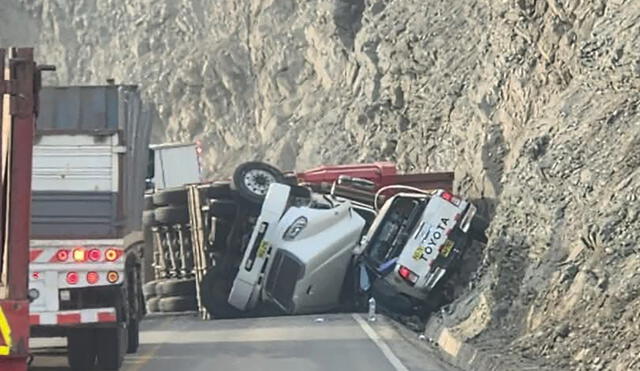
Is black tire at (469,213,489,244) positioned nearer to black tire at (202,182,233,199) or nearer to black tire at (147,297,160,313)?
black tire at (202,182,233,199)

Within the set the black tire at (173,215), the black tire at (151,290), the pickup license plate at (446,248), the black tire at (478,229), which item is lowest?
the black tire at (151,290)

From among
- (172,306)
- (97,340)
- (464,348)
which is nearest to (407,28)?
(172,306)

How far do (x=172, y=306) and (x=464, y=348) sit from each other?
11.5 meters

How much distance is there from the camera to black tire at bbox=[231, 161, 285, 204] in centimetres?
3036

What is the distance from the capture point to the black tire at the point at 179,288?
100 ft

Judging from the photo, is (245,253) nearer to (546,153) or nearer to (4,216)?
(546,153)

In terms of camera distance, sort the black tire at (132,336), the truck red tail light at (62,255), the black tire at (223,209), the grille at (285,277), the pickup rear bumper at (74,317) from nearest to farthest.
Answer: the pickup rear bumper at (74,317), the truck red tail light at (62,255), the black tire at (132,336), the grille at (285,277), the black tire at (223,209)

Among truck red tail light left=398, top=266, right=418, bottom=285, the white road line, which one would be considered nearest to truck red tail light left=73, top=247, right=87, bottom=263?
the white road line

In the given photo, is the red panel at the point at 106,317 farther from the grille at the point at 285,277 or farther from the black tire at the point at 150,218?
the black tire at the point at 150,218

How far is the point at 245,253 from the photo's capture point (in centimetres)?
2902

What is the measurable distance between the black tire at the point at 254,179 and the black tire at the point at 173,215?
1.19 meters

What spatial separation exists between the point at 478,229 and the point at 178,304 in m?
6.40

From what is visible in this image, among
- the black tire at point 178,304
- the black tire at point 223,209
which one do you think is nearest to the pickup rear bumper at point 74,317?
the black tire at point 223,209

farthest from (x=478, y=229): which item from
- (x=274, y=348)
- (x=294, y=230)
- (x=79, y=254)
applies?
(x=79, y=254)
